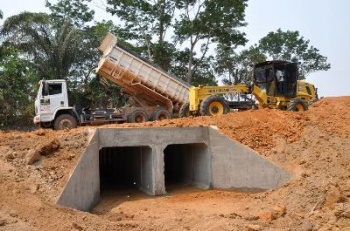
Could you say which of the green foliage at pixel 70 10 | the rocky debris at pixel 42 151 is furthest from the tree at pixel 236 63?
the rocky debris at pixel 42 151

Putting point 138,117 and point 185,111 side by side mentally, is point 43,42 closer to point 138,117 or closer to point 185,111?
point 138,117

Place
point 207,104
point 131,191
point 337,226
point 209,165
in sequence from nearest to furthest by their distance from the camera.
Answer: point 337,226 < point 209,165 < point 131,191 < point 207,104

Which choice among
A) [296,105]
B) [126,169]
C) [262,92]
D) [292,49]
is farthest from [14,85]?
[292,49]

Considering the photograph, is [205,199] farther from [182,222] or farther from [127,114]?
[127,114]

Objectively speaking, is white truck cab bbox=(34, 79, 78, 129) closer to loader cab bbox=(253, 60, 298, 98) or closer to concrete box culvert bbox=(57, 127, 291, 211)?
concrete box culvert bbox=(57, 127, 291, 211)

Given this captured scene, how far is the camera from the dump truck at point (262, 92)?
53.1ft

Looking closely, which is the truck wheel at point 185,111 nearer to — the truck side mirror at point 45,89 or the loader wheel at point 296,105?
the loader wheel at point 296,105

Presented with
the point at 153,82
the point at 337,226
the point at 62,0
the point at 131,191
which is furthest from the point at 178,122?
the point at 62,0

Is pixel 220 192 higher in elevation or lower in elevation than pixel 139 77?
lower

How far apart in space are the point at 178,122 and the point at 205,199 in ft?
9.78

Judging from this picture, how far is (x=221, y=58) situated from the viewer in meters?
30.3

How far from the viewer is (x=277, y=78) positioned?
16.8 m

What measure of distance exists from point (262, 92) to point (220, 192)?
5602 mm

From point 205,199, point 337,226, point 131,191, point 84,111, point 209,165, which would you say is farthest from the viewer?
point 84,111
